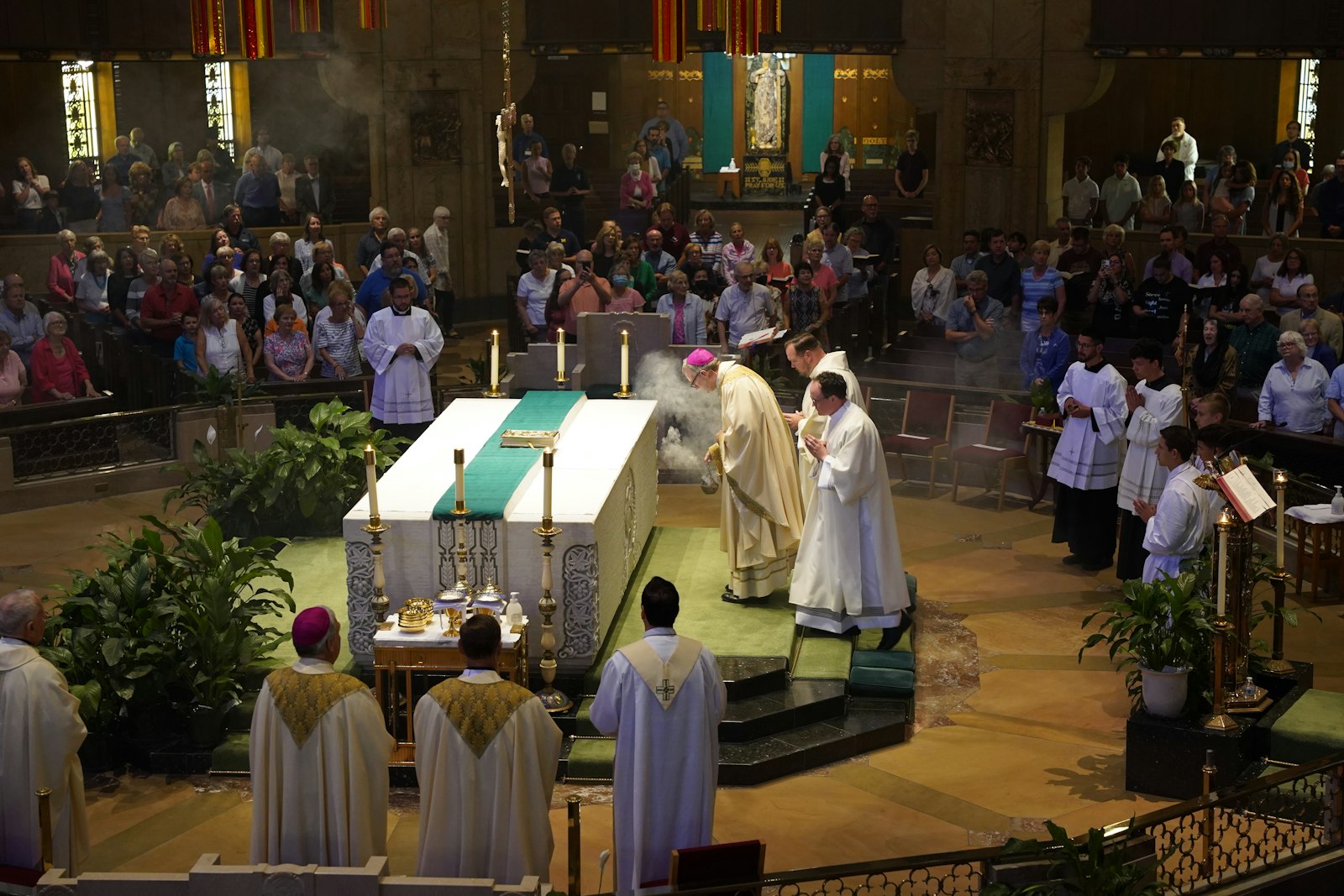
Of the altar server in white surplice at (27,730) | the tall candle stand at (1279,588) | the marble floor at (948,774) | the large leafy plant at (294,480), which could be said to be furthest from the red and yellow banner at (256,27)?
the tall candle stand at (1279,588)

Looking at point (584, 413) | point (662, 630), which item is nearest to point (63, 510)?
point (584, 413)

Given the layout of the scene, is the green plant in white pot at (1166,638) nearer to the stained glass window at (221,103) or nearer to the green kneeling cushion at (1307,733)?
the green kneeling cushion at (1307,733)

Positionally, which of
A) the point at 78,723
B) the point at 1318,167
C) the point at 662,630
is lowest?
the point at 78,723

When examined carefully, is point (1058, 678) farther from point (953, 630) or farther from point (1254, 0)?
point (1254, 0)

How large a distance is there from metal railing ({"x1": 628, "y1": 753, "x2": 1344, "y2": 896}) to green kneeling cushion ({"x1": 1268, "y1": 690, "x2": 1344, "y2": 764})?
0.45 feet

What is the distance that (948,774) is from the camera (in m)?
8.42

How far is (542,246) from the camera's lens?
1666cm

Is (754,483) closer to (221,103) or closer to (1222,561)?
(1222,561)

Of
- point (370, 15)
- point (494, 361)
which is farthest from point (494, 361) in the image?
point (370, 15)

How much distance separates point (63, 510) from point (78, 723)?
6.72 meters

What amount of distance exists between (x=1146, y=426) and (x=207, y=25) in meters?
7.35

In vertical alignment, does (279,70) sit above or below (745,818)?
above

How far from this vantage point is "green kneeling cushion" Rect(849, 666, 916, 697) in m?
9.13

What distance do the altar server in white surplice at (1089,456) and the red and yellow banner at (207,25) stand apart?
22.1 feet
